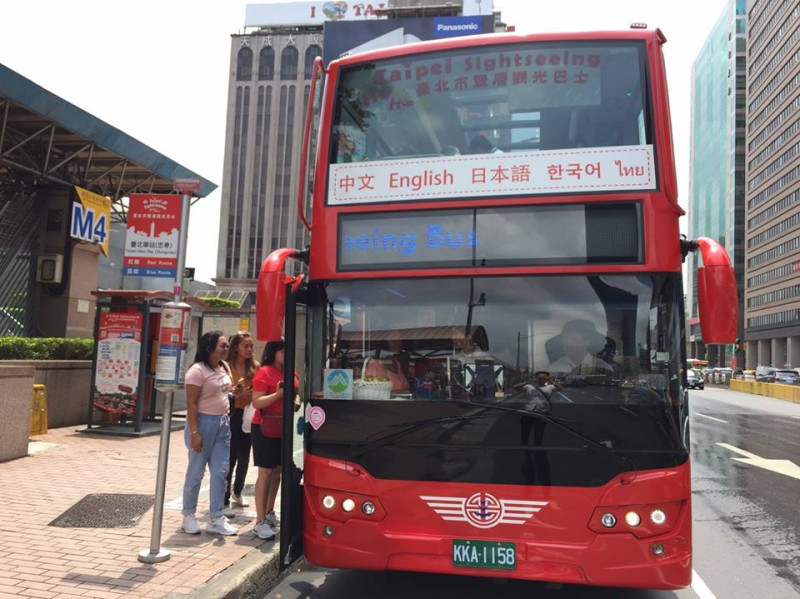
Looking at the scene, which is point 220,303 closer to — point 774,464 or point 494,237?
point 774,464

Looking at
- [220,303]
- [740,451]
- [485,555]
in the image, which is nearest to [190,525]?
[485,555]

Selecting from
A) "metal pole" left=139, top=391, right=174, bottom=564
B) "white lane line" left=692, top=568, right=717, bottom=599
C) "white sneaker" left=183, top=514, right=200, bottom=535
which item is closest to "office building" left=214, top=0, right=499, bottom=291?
"white sneaker" left=183, top=514, right=200, bottom=535

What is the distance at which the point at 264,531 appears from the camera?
18.9 feet

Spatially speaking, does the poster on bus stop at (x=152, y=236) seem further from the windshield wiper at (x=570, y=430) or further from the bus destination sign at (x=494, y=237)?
the windshield wiper at (x=570, y=430)

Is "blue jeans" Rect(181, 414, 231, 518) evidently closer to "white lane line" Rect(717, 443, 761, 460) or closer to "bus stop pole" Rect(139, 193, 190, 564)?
"bus stop pole" Rect(139, 193, 190, 564)

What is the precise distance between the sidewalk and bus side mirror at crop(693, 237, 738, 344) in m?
3.66

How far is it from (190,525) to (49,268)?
1095 cm

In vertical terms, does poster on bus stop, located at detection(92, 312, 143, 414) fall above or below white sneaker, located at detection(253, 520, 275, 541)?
above

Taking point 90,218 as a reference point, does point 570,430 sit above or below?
below

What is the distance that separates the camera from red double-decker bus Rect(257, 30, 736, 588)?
421 cm

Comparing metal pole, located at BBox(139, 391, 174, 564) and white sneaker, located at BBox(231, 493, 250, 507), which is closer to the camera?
metal pole, located at BBox(139, 391, 174, 564)

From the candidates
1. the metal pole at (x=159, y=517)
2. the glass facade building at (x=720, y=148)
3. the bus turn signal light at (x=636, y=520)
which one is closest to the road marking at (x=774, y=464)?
the bus turn signal light at (x=636, y=520)

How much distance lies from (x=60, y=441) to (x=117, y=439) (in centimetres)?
85

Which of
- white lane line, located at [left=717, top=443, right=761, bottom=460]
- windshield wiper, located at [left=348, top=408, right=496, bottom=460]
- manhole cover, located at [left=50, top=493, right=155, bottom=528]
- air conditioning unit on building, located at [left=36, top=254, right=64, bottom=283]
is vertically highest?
air conditioning unit on building, located at [left=36, top=254, right=64, bottom=283]
